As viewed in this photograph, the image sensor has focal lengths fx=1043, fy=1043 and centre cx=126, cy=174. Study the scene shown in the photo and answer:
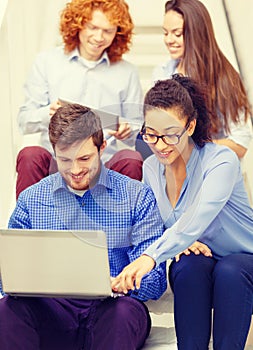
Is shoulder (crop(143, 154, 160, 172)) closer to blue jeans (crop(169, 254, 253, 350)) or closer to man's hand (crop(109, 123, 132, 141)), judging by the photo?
man's hand (crop(109, 123, 132, 141))

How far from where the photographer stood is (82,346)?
2.44m

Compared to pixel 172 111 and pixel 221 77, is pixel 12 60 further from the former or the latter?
pixel 172 111

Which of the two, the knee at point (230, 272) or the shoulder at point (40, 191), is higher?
the shoulder at point (40, 191)

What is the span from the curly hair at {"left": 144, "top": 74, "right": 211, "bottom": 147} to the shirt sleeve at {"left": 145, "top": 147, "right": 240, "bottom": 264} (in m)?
0.08

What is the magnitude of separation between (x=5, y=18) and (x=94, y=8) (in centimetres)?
60

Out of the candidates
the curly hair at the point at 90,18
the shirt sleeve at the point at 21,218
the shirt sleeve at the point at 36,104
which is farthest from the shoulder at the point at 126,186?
the curly hair at the point at 90,18

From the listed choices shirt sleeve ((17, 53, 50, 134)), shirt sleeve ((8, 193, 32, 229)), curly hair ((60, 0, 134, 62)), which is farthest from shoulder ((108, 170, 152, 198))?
curly hair ((60, 0, 134, 62))

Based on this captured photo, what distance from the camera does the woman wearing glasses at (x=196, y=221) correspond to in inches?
94.0

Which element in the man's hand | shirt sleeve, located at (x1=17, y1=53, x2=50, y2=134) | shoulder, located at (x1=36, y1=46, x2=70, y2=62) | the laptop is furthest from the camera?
shoulder, located at (x1=36, y1=46, x2=70, y2=62)

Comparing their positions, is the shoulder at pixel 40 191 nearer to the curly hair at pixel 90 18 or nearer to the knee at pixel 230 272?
the knee at pixel 230 272

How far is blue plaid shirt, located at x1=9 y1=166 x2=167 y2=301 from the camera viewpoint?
8.20 feet

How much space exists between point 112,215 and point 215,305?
0.33m

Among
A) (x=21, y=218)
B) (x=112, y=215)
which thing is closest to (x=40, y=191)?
(x=21, y=218)

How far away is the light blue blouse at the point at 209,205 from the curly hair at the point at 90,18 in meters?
0.63
